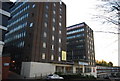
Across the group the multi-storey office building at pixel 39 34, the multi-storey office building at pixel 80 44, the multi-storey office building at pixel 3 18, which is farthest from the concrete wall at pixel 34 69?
the multi-storey office building at pixel 80 44

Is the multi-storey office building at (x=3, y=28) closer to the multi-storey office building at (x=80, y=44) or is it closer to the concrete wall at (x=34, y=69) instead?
the concrete wall at (x=34, y=69)

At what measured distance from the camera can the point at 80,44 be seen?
72938 millimetres

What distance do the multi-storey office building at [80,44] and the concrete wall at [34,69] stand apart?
31327mm

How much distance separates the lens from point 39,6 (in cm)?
4344

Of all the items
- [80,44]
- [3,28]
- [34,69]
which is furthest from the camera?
[80,44]

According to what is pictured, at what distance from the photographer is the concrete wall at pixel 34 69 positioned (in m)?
35.6

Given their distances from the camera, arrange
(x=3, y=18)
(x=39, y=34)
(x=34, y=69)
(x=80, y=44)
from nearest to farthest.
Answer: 1. (x=3, y=18)
2. (x=34, y=69)
3. (x=39, y=34)
4. (x=80, y=44)

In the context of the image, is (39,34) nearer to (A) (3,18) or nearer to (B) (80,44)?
(A) (3,18)

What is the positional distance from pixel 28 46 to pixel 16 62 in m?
8.61

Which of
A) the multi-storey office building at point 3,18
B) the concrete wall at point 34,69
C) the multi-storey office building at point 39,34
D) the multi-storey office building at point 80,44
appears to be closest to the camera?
the multi-storey office building at point 3,18

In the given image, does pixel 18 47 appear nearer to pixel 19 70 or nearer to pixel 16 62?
pixel 16 62

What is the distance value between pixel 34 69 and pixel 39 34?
34.0ft

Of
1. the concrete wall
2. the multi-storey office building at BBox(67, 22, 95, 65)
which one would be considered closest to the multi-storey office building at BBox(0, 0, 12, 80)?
the concrete wall

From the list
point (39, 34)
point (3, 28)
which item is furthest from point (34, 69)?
point (3, 28)
